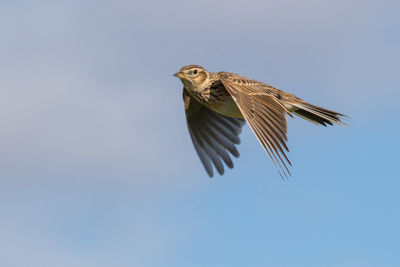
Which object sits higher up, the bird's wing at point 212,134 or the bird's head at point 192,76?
the bird's head at point 192,76

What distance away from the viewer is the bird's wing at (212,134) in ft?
56.0

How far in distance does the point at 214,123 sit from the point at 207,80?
7.41 feet

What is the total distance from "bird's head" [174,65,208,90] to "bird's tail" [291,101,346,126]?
2.11 m

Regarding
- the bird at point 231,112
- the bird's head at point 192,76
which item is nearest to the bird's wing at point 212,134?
the bird at point 231,112

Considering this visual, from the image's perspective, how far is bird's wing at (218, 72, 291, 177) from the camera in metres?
12.8

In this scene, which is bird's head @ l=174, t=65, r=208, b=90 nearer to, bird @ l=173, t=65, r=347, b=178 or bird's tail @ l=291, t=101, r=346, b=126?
bird @ l=173, t=65, r=347, b=178

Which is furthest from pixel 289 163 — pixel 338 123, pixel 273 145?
pixel 338 123

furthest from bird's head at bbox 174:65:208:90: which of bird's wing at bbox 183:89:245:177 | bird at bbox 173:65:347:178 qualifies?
bird's wing at bbox 183:89:245:177

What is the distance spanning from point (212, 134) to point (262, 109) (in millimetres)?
3392

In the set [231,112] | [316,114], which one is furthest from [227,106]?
[316,114]

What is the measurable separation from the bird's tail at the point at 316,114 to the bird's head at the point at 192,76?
6.91ft

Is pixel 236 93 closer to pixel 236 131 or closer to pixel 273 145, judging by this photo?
pixel 273 145

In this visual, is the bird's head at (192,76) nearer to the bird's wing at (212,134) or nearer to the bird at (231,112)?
the bird at (231,112)

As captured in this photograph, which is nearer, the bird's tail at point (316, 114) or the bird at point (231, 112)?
the bird at point (231, 112)
